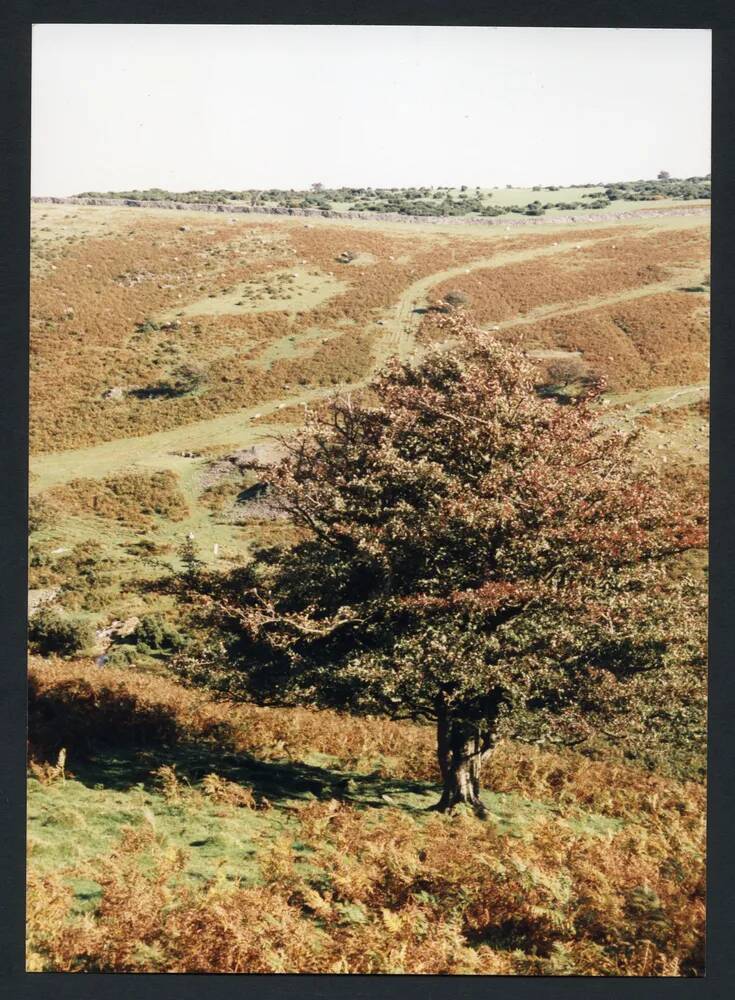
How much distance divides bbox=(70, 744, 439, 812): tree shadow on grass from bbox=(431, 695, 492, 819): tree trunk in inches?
10.7

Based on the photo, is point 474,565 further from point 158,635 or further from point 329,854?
point 158,635

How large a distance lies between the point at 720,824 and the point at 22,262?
437 inches

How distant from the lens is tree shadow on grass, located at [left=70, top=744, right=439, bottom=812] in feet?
35.5

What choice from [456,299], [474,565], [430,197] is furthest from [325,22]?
[474,565]

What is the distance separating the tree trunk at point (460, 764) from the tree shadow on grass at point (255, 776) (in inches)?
10.7

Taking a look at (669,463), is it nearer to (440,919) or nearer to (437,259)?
(437,259)

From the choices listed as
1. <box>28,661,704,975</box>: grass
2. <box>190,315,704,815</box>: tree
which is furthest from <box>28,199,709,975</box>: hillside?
<box>190,315,704,815</box>: tree

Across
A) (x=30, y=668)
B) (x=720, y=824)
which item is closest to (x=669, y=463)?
(x=720, y=824)

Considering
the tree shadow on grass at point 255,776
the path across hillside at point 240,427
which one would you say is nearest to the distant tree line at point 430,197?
the path across hillside at point 240,427

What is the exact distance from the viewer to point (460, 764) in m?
10.7

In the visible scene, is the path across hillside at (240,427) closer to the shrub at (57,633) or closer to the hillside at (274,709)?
the hillside at (274,709)

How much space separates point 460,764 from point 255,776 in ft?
9.18

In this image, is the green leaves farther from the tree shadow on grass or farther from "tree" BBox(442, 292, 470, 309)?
"tree" BBox(442, 292, 470, 309)

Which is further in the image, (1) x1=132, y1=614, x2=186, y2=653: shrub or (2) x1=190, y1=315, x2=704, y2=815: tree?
(1) x1=132, y1=614, x2=186, y2=653: shrub
